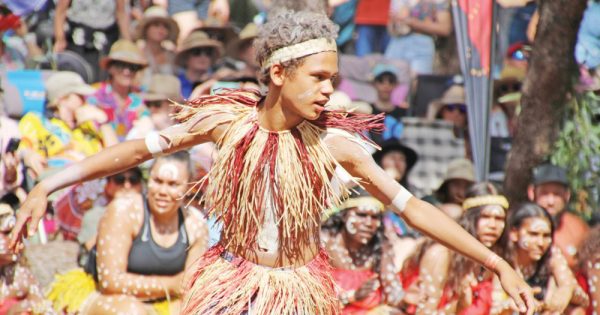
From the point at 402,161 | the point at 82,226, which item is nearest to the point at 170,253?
the point at 82,226

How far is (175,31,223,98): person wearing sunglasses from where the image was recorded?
10016 millimetres

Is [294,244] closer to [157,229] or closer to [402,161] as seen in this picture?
[157,229]

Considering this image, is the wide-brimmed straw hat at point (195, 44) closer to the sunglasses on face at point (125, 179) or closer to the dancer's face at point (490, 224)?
the sunglasses on face at point (125, 179)

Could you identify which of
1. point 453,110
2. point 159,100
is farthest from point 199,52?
point 453,110

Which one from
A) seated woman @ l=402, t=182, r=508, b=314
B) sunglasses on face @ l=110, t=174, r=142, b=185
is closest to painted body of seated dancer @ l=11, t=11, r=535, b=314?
seated woman @ l=402, t=182, r=508, b=314

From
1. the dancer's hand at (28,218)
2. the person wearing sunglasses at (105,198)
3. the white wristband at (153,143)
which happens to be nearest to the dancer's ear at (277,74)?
the white wristband at (153,143)

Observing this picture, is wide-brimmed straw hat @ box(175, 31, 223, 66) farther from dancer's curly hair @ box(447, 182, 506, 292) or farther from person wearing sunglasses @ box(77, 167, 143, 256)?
dancer's curly hair @ box(447, 182, 506, 292)

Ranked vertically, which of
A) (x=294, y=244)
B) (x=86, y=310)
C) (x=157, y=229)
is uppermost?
(x=294, y=244)

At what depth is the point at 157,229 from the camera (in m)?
6.69

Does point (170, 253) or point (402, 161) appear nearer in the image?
point (170, 253)

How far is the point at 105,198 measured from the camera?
8.02 m

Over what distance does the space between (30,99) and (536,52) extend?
13.4 ft

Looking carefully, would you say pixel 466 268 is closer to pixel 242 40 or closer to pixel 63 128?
pixel 63 128

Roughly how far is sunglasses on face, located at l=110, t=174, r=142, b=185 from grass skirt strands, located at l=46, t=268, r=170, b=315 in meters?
1.05
